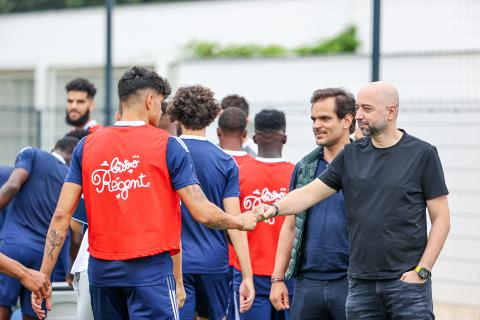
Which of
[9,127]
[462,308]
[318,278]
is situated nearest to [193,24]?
[9,127]

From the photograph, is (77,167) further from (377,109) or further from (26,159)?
(26,159)

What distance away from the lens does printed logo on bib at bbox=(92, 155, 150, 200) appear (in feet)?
18.6

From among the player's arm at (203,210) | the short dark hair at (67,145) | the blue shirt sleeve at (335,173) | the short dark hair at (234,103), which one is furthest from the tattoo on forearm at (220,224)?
the short dark hair at (234,103)

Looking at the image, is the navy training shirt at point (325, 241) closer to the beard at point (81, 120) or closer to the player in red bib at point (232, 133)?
the player in red bib at point (232, 133)

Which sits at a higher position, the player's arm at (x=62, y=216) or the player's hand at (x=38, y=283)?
the player's arm at (x=62, y=216)

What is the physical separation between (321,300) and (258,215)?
715 mm

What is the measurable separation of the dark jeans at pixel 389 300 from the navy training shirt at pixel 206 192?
159cm

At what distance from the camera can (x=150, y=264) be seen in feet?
18.8

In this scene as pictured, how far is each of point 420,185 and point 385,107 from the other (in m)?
0.53

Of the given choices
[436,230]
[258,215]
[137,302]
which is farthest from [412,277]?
[137,302]

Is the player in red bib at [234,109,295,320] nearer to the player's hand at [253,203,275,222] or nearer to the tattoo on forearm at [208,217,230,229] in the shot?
the player's hand at [253,203,275,222]

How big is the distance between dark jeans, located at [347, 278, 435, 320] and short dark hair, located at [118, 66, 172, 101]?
5.66ft

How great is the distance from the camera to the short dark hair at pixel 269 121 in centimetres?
771

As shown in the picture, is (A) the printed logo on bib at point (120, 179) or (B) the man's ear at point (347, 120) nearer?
(A) the printed logo on bib at point (120, 179)
